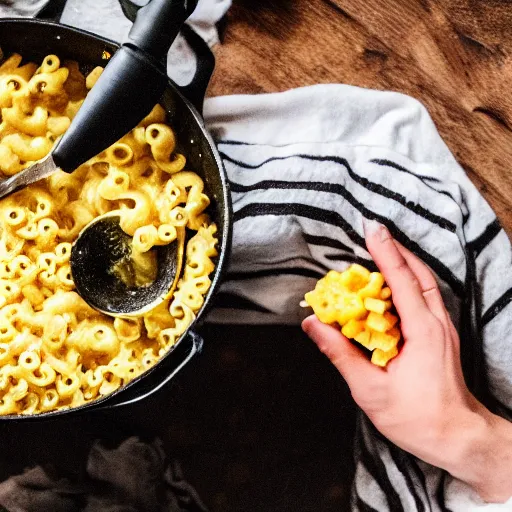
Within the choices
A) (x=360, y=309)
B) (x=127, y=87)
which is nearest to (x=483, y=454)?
(x=360, y=309)

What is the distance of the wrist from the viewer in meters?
0.82

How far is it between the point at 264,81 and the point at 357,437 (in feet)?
1.60

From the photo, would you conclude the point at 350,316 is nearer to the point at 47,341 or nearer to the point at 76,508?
the point at 47,341

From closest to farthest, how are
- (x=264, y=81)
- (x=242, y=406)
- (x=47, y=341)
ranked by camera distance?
(x=47, y=341) → (x=264, y=81) → (x=242, y=406)

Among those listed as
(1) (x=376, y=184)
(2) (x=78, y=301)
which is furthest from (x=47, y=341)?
(1) (x=376, y=184)

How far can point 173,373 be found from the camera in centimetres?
73

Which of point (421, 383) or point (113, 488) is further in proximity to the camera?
point (113, 488)

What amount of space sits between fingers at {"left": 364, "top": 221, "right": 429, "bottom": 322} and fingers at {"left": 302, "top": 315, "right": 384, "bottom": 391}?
0.07 meters

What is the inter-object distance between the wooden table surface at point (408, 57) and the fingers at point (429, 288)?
123mm

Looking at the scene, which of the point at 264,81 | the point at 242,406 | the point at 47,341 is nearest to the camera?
the point at 47,341

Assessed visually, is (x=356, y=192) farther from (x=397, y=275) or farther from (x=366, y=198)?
(x=397, y=275)

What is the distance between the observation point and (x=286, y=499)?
3.24 ft

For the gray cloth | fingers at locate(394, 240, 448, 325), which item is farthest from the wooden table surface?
the gray cloth

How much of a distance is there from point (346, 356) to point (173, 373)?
22 centimetres
